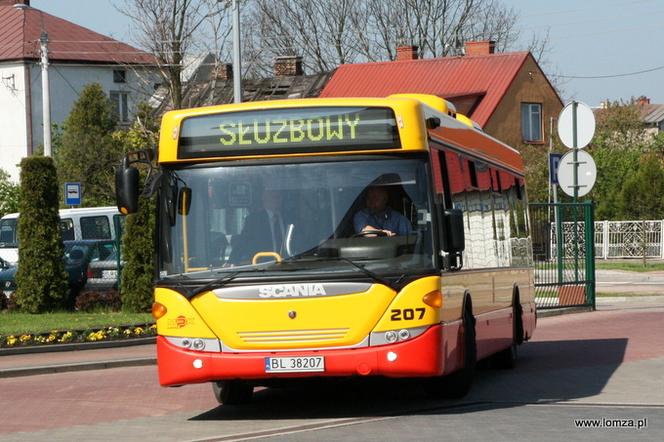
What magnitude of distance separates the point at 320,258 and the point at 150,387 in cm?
456

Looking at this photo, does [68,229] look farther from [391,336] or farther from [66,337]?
[391,336]

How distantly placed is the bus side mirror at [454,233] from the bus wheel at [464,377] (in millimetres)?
1415

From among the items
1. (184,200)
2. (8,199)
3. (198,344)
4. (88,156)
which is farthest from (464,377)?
(88,156)

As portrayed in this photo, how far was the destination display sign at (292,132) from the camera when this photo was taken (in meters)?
12.3

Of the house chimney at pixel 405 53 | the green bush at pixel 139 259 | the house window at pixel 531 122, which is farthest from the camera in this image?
the house chimney at pixel 405 53

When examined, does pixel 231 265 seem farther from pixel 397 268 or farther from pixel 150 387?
pixel 150 387

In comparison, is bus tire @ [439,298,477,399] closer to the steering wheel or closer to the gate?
the steering wheel

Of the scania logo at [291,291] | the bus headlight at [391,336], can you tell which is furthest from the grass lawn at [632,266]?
the scania logo at [291,291]

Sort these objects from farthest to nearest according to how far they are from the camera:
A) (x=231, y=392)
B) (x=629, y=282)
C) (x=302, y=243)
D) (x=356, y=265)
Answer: (x=629, y=282), (x=231, y=392), (x=302, y=243), (x=356, y=265)

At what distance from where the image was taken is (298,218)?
12.1 m

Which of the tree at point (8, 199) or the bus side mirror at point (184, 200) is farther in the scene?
the tree at point (8, 199)

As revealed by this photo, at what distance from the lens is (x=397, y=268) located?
12.0 metres

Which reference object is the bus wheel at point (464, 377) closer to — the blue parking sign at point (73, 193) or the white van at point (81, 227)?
the white van at point (81, 227)

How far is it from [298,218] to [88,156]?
4753 centimetres
